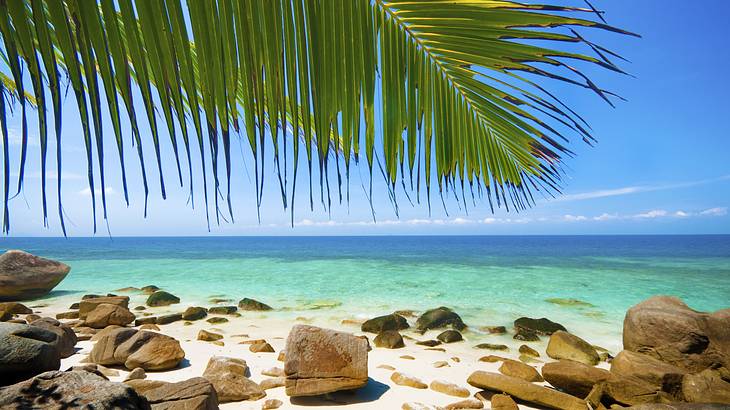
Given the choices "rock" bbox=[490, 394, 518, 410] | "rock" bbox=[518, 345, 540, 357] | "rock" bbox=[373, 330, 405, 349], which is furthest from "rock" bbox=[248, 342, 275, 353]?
"rock" bbox=[518, 345, 540, 357]

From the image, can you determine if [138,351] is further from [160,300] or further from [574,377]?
[160,300]

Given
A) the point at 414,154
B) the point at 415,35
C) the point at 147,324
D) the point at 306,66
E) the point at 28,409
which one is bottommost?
the point at 147,324

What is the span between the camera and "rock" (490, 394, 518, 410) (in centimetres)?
336

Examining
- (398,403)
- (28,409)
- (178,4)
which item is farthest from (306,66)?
(398,403)

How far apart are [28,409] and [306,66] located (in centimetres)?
228

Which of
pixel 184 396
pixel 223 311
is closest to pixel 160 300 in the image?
pixel 223 311

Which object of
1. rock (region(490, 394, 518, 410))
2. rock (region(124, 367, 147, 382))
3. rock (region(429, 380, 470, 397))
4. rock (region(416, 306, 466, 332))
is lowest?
rock (region(416, 306, 466, 332))

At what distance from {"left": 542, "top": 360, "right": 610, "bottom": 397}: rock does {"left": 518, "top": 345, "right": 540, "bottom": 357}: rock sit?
177cm

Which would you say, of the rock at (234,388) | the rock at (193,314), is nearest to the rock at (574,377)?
the rock at (234,388)

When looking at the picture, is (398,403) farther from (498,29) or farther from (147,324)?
(147,324)

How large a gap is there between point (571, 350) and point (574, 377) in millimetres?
1902

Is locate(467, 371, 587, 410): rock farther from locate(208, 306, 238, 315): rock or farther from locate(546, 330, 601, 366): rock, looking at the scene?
locate(208, 306, 238, 315): rock

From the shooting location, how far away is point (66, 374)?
200 centimetres

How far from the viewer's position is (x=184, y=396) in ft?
8.70
